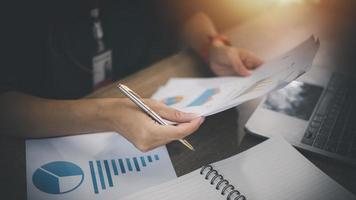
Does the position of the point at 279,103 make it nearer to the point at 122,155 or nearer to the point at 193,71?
the point at 193,71

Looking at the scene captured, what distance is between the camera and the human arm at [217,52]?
108cm

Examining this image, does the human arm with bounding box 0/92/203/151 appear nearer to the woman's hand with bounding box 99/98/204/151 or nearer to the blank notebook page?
the woman's hand with bounding box 99/98/204/151

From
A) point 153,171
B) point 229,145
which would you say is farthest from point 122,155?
point 229,145

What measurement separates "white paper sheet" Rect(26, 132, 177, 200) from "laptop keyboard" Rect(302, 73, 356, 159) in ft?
1.09

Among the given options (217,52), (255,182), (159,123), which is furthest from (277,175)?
(217,52)

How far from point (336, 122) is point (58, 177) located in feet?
2.03

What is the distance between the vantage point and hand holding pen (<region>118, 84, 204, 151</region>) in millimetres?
748

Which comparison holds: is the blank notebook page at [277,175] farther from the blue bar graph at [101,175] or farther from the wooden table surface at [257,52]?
the blue bar graph at [101,175]

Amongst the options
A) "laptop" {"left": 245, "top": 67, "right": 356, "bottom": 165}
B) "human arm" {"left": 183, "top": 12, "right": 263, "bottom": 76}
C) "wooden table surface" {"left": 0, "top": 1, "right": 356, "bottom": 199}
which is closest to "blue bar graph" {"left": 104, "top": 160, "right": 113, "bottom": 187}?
"wooden table surface" {"left": 0, "top": 1, "right": 356, "bottom": 199}

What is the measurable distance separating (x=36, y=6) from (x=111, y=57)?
0.94 ft

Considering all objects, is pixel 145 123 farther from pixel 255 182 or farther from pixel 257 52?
pixel 257 52

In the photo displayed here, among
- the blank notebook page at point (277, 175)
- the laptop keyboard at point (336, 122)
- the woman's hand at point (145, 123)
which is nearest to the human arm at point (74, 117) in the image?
the woman's hand at point (145, 123)

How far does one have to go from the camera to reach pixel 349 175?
2.56 ft

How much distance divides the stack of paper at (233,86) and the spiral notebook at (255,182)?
0.12m
